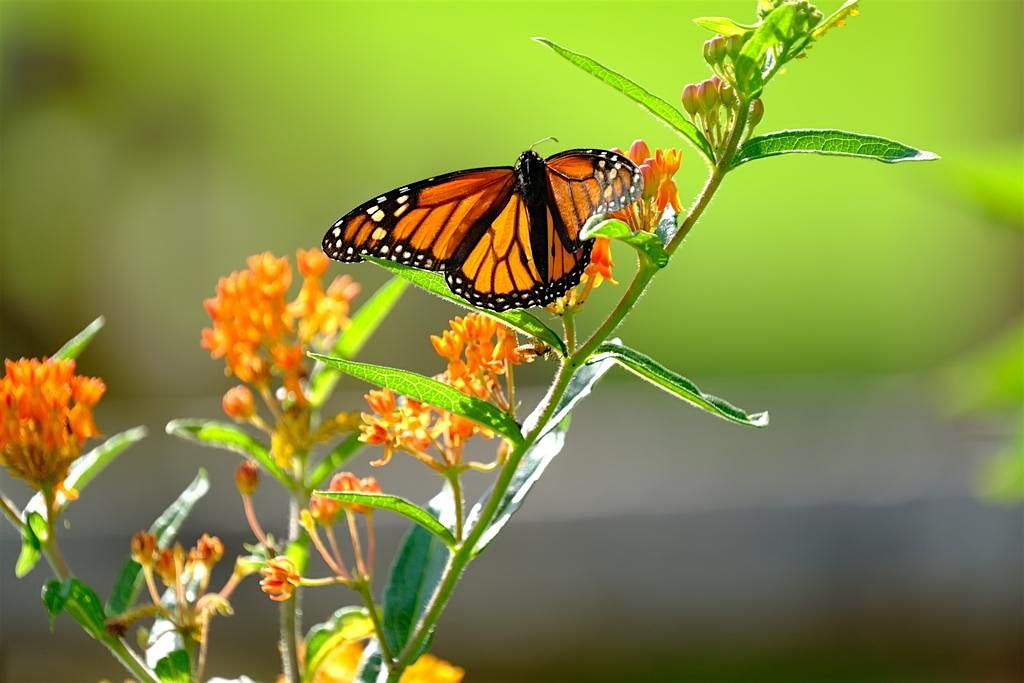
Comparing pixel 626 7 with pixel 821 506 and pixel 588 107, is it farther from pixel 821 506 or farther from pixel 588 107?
pixel 821 506

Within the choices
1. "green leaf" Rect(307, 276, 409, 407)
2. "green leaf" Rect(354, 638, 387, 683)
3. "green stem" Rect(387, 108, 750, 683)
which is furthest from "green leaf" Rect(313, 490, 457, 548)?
"green leaf" Rect(307, 276, 409, 407)

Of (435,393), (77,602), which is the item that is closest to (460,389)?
(435,393)

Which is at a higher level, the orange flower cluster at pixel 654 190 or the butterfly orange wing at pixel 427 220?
the orange flower cluster at pixel 654 190

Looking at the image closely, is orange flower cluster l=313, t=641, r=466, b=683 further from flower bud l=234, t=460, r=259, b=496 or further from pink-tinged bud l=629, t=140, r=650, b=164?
pink-tinged bud l=629, t=140, r=650, b=164

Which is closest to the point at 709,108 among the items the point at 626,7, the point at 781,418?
the point at 781,418

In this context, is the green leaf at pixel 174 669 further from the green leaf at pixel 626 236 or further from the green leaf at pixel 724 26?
the green leaf at pixel 724 26

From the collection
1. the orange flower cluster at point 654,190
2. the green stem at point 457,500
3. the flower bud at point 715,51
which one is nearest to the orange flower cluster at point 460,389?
the green stem at point 457,500

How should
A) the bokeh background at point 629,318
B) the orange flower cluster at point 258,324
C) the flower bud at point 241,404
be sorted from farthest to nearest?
the bokeh background at point 629,318
the flower bud at point 241,404
the orange flower cluster at point 258,324
